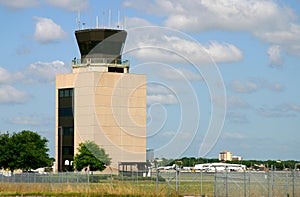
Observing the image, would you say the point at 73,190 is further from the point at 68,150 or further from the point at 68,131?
the point at 68,131

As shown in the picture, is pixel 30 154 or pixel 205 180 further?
pixel 30 154

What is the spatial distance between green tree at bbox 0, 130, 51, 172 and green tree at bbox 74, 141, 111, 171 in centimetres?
503

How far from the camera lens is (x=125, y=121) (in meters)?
120

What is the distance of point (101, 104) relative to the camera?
117 m

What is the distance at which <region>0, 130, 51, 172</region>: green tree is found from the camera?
101 meters

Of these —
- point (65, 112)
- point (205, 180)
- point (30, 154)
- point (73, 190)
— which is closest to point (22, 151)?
point (30, 154)

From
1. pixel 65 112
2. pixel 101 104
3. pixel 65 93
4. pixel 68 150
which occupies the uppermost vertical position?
pixel 65 93

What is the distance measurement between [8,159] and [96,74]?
2404 cm

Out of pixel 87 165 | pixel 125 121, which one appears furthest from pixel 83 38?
pixel 87 165

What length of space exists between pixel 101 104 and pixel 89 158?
45.9 ft

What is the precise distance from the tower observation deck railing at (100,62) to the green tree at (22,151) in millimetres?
20313

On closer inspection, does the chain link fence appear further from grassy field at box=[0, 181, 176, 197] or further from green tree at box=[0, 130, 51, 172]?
green tree at box=[0, 130, 51, 172]

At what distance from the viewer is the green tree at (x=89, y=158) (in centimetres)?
10506

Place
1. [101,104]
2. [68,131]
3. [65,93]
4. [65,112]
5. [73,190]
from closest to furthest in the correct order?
[73,190] < [101,104] < [68,131] < [65,112] < [65,93]
